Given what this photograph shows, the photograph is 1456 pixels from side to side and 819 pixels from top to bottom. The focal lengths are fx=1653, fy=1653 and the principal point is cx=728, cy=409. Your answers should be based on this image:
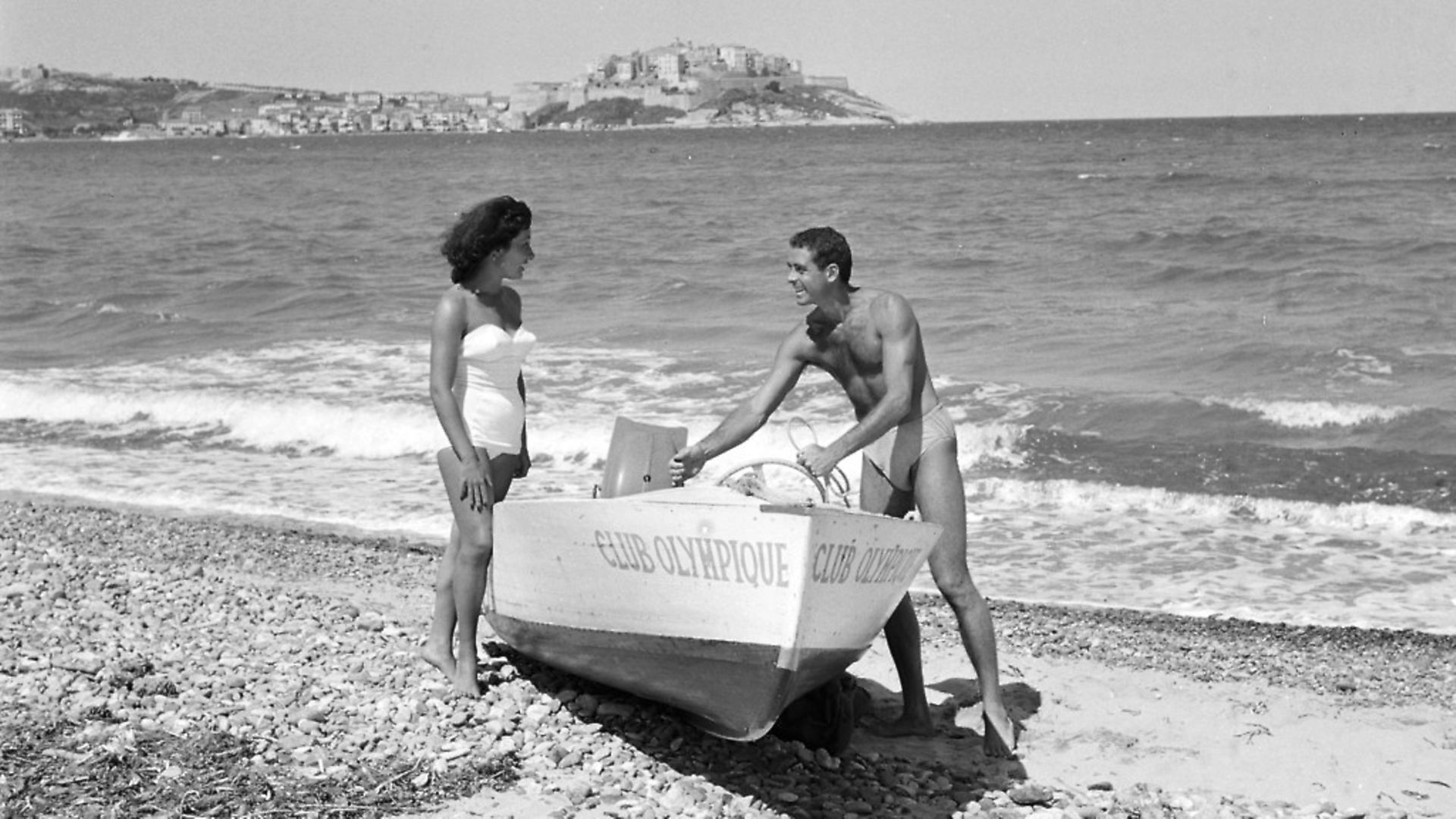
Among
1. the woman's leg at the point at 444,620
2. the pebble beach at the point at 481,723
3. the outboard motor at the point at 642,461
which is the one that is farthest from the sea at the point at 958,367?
the woman's leg at the point at 444,620

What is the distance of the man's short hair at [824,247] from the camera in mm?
6117

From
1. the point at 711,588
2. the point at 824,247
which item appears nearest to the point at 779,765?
the point at 711,588

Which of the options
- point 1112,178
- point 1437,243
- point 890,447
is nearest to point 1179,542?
point 890,447

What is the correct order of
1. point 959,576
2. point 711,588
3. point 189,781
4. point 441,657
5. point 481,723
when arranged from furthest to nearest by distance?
point 441,657, point 959,576, point 481,723, point 711,588, point 189,781

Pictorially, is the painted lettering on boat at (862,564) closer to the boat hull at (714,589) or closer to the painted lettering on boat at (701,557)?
the boat hull at (714,589)

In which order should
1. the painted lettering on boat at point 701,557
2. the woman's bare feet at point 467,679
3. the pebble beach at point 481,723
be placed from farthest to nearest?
1. the woman's bare feet at point 467,679
2. the pebble beach at point 481,723
3. the painted lettering on boat at point 701,557

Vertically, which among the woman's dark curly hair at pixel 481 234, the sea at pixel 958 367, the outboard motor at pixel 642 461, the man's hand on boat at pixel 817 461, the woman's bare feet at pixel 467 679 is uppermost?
the woman's dark curly hair at pixel 481 234

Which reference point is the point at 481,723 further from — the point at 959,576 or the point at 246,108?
the point at 246,108

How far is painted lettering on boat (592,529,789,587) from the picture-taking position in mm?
5406

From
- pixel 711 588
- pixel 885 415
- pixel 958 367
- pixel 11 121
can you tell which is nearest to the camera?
pixel 711 588

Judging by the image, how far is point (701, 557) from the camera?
18.2ft

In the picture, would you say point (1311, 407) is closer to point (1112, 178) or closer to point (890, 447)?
point (890, 447)

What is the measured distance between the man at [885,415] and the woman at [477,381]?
736 mm

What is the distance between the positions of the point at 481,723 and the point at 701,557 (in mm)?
1337
